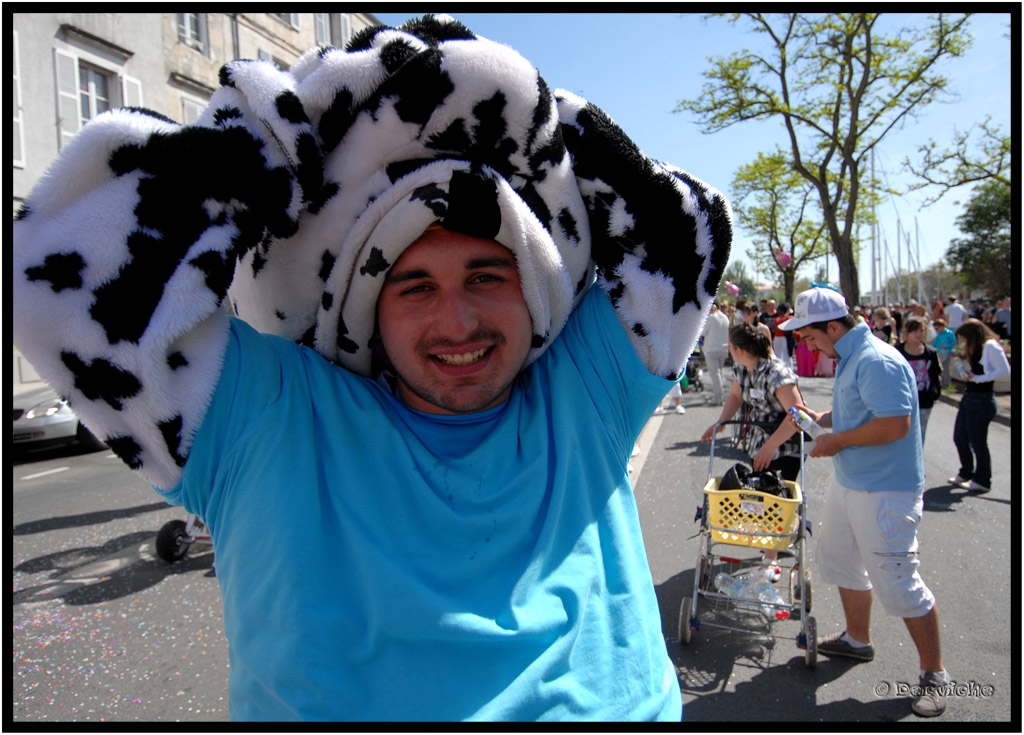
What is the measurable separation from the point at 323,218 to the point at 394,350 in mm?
312

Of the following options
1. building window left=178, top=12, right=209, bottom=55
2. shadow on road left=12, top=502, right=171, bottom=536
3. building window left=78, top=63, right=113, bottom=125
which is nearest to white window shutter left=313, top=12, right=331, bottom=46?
building window left=178, top=12, right=209, bottom=55

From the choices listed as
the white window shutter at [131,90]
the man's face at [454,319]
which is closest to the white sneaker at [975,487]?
the man's face at [454,319]

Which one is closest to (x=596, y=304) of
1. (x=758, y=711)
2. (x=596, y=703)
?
(x=596, y=703)

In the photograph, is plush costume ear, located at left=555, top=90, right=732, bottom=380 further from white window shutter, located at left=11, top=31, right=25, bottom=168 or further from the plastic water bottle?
white window shutter, located at left=11, top=31, right=25, bottom=168

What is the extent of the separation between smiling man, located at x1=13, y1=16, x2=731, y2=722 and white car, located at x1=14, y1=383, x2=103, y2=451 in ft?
31.7

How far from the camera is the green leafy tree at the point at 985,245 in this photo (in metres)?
41.2

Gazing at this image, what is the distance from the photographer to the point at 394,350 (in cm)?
149

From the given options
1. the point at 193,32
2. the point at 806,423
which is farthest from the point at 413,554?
the point at 193,32

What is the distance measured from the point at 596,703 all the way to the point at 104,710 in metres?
2.95

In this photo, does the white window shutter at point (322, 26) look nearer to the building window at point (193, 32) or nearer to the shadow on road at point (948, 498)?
the building window at point (193, 32)

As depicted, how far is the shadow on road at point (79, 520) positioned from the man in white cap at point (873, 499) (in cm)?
588

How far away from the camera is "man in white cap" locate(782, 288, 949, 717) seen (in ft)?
11.4

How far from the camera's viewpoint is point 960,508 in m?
6.39

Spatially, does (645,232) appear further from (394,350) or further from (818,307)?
(818,307)
